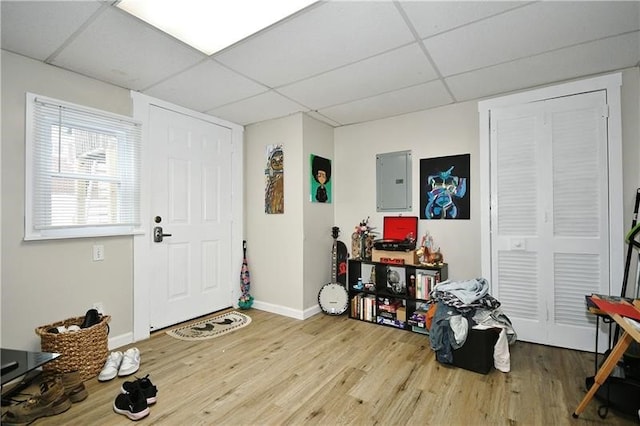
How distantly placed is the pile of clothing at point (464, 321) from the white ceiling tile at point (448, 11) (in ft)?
6.63

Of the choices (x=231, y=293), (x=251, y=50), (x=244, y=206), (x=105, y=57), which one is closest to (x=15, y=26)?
(x=105, y=57)

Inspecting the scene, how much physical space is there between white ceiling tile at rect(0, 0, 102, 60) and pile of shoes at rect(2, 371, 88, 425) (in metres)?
2.28

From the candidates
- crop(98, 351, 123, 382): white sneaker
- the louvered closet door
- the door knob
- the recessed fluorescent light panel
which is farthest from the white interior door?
the louvered closet door

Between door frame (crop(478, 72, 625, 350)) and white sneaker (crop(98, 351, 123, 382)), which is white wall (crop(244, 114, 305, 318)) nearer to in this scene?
white sneaker (crop(98, 351, 123, 382))

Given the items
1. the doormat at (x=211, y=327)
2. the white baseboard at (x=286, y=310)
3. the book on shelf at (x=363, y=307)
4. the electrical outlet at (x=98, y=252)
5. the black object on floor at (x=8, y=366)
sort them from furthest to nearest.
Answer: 1. the white baseboard at (x=286, y=310)
2. the book on shelf at (x=363, y=307)
3. the doormat at (x=211, y=327)
4. the electrical outlet at (x=98, y=252)
5. the black object on floor at (x=8, y=366)

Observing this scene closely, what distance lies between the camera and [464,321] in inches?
94.0

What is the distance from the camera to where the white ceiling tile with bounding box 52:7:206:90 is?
1903 mm

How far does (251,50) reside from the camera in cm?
217

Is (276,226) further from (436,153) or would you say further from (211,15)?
(211,15)

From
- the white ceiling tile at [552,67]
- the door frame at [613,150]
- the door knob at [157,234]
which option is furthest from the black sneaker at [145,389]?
the door frame at [613,150]

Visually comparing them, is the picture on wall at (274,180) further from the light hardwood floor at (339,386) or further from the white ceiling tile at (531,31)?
the white ceiling tile at (531,31)

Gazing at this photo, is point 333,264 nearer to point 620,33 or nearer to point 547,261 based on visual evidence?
point 547,261

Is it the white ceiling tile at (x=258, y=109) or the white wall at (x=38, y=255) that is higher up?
the white ceiling tile at (x=258, y=109)

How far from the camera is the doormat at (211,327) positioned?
2986 mm
